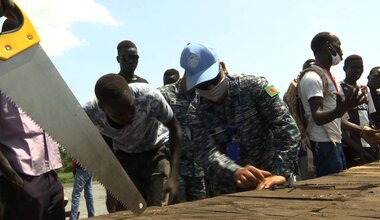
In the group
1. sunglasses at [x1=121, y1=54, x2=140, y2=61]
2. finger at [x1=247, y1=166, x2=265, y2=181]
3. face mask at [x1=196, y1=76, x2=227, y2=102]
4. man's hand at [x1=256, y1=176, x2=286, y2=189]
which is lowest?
man's hand at [x1=256, y1=176, x2=286, y2=189]

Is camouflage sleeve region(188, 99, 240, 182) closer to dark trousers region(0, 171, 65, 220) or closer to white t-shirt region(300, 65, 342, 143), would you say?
dark trousers region(0, 171, 65, 220)

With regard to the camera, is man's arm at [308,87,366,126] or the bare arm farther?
man's arm at [308,87,366,126]

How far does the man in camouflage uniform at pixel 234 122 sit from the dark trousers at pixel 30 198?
1.07 meters

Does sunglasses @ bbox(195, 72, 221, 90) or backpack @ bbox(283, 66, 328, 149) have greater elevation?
sunglasses @ bbox(195, 72, 221, 90)

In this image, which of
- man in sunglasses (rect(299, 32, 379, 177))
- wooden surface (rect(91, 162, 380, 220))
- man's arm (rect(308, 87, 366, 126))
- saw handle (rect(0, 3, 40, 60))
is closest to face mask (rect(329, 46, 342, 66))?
man in sunglasses (rect(299, 32, 379, 177))

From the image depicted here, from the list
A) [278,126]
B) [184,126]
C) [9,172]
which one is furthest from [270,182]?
[184,126]

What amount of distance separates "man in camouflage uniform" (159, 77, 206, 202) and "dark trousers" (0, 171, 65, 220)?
157 cm

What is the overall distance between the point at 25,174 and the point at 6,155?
0.57 ft

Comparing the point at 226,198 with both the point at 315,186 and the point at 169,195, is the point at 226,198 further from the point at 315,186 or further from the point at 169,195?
the point at 169,195

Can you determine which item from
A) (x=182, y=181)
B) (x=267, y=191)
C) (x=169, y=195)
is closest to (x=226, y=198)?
(x=267, y=191)

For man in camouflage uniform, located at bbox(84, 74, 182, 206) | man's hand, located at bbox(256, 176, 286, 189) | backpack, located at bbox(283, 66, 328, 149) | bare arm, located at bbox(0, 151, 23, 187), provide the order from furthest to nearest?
backpack, located at bbox(283, 66, 328, 149), man in camouflage uniform, located at bbox(84, 74, 182, 206), bare arm, located at bbox(0, 151, 23, 187), man's hand, located at bbox(256, 176, 286, 189)

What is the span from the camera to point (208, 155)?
11.7 feet

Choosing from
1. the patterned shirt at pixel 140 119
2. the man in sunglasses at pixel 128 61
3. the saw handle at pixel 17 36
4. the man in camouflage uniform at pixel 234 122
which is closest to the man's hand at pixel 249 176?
the man in camouflage uniform at pixel 234 122

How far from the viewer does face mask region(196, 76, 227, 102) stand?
142 inches
